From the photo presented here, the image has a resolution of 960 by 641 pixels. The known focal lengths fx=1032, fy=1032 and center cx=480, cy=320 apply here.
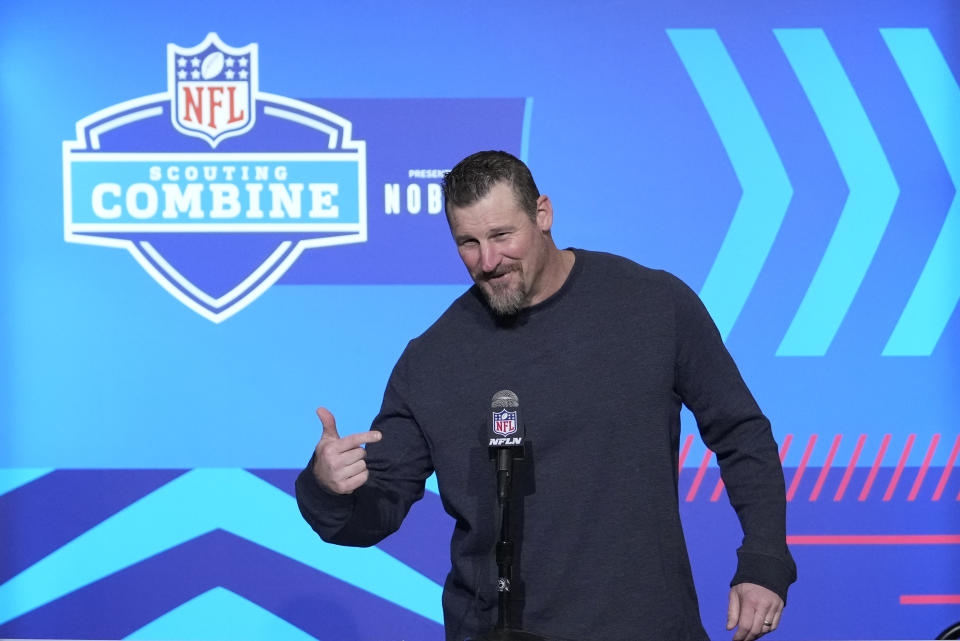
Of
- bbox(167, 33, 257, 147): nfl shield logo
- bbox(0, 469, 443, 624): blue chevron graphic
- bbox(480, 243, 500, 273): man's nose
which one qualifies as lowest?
bbox(0, 469, 443, 624): blue chevron graphic

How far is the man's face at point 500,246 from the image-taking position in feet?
5.90

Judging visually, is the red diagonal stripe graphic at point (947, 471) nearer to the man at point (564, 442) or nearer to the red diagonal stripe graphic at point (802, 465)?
the red diagonal stripe graphic at point (802, 465)

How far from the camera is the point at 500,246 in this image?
71.5 inches

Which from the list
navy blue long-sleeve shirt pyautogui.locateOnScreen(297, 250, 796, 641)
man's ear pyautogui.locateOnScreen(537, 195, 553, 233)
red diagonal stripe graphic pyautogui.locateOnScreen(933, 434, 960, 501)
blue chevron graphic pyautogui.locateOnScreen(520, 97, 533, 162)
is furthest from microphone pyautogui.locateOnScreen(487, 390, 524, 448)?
red diagonal stripe graphic pyautogui.locateOnScreen(933, 434, 960, 501)

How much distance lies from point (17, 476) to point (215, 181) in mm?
1201

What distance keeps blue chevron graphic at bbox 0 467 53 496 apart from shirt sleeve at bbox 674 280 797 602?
2484 mm

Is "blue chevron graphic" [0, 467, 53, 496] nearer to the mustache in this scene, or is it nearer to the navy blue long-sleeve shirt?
the navy blue long-sleeve shirt

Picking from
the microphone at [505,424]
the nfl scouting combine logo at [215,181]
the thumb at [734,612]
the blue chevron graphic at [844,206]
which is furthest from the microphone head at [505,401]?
the blue chevron graphic at [844,206]

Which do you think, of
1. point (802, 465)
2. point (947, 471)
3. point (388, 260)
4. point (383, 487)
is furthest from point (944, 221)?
point (383, 487)

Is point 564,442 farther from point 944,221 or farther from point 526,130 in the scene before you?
point 944,221

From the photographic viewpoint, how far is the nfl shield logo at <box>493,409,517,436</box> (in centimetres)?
154

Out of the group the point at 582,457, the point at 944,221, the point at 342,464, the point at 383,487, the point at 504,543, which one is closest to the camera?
the point at 504,543

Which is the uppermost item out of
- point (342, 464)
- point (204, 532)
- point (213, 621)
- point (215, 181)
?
point (215, 181)

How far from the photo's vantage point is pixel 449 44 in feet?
11.4
